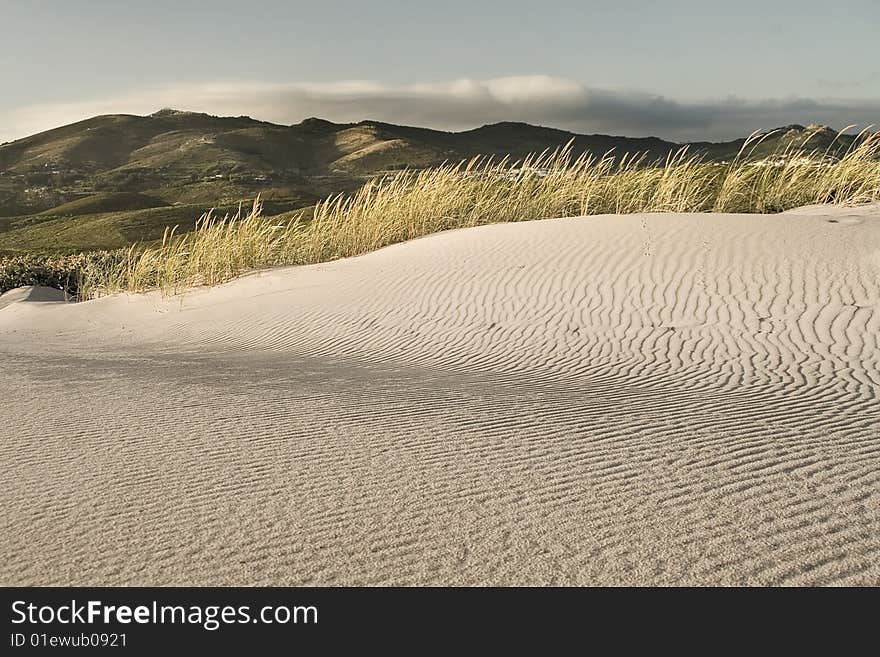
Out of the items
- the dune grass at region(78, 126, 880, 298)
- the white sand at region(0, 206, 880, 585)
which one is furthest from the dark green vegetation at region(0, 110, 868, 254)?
the white sand at region(0, 206, 880, 585)

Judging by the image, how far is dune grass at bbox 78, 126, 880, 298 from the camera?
13.1 metres

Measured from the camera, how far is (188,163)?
112 m

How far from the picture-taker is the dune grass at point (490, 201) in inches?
517

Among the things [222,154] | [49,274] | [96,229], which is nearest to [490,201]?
[49,274]

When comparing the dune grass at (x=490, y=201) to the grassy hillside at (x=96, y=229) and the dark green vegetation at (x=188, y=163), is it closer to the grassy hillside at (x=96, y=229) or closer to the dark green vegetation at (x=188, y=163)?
the dark green vegetation at (x=188, y=163)

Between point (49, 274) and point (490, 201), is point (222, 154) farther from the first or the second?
point (490, 201)

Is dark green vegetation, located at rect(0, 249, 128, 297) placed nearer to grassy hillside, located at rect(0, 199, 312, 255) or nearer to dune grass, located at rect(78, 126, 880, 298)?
dune grass, located at rect(78, 126, 880, 298)

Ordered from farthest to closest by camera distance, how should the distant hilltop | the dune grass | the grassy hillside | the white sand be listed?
the distant hilltop
the grassy hillside
the dune grass
the white sand

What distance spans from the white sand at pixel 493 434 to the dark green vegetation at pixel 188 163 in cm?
3411

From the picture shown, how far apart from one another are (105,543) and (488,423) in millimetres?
2124

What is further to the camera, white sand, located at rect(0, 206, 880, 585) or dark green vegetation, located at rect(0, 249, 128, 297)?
dark green vegetation, located at rect(0, 249, 128, 297)

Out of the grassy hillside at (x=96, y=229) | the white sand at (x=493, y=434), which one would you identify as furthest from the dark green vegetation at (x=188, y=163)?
the white sand at (x=493, y=434)

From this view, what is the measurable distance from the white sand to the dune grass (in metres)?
2.77

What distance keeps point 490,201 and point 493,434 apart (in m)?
10.6
